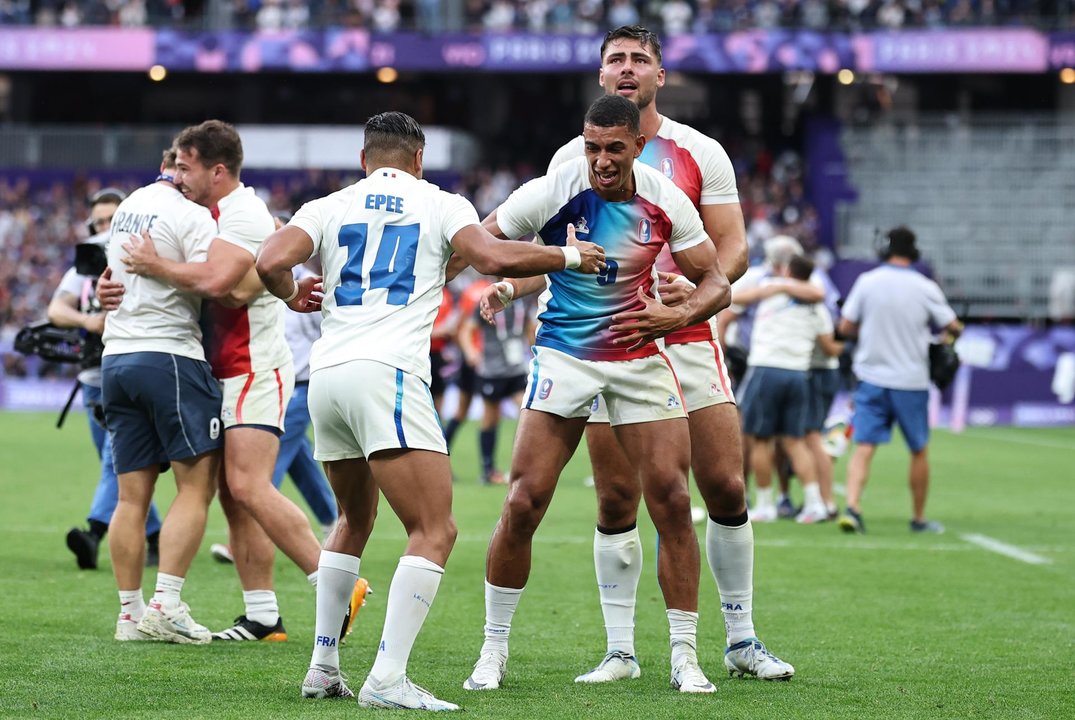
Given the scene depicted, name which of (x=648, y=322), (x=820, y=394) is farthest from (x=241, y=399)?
(x=820, y=394)

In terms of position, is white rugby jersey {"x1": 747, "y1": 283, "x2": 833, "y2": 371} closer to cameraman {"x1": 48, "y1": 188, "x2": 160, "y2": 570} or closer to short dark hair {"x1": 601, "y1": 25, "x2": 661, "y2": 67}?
cameraman {"x1": 48, "y1": 188, "x2": 160, "y2": 570}

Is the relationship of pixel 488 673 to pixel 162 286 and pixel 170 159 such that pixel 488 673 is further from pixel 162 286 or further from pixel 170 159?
pixel 170 159

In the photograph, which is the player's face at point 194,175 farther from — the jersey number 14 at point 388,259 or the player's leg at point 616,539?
the player's leg at point 616,539

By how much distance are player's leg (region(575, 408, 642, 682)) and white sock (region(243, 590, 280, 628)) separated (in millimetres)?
1723

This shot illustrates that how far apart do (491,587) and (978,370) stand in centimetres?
2102

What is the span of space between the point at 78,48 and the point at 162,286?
32.9 metres

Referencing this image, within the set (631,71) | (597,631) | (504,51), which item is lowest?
(597,631)

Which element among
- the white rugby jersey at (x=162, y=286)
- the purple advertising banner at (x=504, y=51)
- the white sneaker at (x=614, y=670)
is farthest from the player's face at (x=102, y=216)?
the purple advertising banner at (x=504, y=51)

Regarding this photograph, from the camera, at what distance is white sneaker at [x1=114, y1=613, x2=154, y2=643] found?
277 inches

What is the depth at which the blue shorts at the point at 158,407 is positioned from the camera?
6949 millimetres

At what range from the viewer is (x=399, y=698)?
5.47m

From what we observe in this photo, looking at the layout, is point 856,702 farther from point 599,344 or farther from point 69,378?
point 69,378

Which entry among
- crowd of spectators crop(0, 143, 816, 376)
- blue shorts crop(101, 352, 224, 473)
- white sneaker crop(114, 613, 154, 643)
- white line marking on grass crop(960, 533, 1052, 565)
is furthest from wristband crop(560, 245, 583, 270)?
crowd of spectators crop(0, 143, 816, 376)

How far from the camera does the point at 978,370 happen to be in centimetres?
2580
